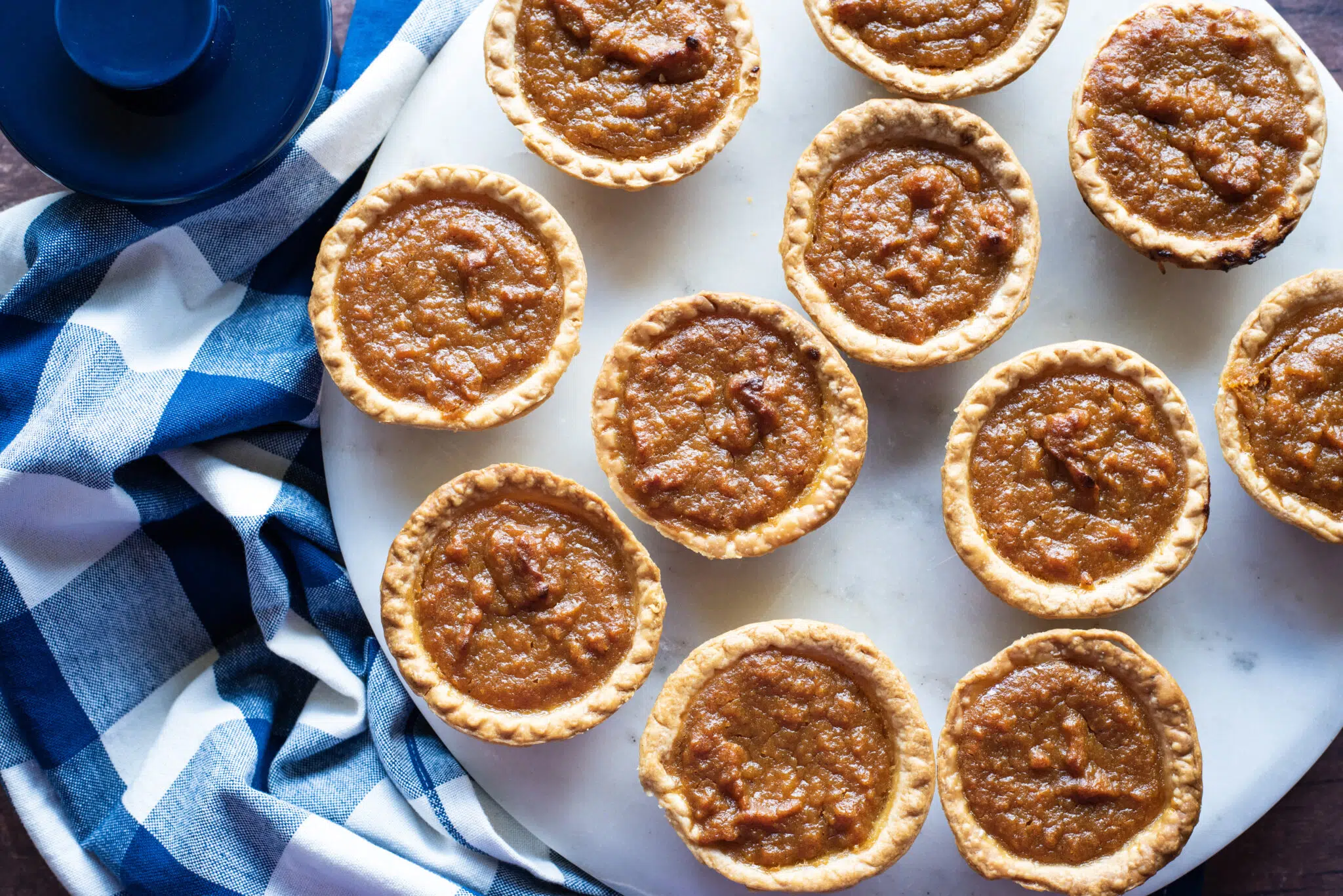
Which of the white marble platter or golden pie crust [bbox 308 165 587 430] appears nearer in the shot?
golden pie crust [bbox 308 165 587 430]

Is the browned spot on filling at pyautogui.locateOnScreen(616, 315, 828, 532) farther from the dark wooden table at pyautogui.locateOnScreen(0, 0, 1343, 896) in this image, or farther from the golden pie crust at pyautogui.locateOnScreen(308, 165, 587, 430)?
the dark wooden table at pyautogui.locateOnScreen(0, 0, 1343, 896)

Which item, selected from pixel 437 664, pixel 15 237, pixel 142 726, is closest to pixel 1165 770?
pixel 437 664

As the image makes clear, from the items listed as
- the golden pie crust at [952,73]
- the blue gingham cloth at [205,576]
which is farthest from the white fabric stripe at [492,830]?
the golden pie crust at [952,73]

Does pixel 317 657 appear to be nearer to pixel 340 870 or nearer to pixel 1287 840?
pixel 340 870

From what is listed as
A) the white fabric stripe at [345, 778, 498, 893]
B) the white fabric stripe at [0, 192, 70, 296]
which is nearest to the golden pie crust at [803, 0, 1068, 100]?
the white fabric stripe at [0, 192, 70, 296]

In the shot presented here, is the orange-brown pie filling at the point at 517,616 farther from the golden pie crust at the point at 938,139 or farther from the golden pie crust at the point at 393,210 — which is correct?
the golden pie crust at the point at 938,139

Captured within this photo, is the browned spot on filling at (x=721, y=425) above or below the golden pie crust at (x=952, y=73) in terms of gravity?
below
